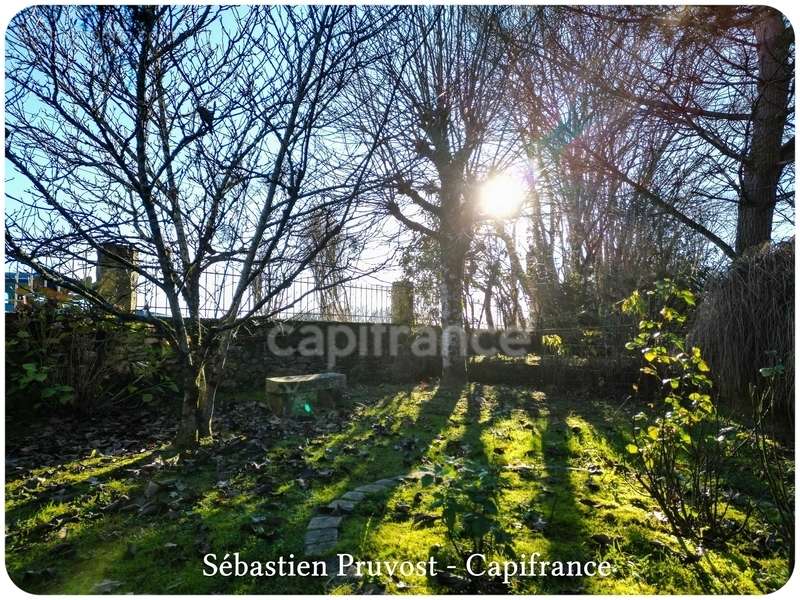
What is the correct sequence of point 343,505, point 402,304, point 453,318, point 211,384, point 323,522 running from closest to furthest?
1. point 323,522
2. point 343,505
3. point 211,384
4. point 453,318
5. point 402,304

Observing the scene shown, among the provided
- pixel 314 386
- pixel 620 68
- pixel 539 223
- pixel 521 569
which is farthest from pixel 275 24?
pixel 539 223

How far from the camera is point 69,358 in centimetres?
570

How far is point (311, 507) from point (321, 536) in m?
0.49

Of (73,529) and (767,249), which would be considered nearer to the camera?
(73,529)

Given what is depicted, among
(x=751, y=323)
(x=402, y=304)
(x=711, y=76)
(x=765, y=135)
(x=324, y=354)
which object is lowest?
(x=324, y=354)

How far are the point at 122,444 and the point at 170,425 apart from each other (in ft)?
2.66

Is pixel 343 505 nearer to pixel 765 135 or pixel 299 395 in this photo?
pixel 299 395

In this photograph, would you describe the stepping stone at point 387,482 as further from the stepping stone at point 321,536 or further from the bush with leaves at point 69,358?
the bush with leaves at point 69,358

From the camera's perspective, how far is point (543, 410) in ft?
22.0

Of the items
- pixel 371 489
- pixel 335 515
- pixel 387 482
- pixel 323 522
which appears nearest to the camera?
pixel 323 522

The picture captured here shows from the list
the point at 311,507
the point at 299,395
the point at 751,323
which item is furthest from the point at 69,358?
the point at 751,323

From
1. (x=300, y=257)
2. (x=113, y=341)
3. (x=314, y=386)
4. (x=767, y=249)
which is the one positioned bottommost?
(x=314, y=386)

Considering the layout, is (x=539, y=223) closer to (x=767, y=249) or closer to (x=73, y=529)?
(x=767, y=249)

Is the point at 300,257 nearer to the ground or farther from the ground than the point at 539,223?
nearer to the ground
